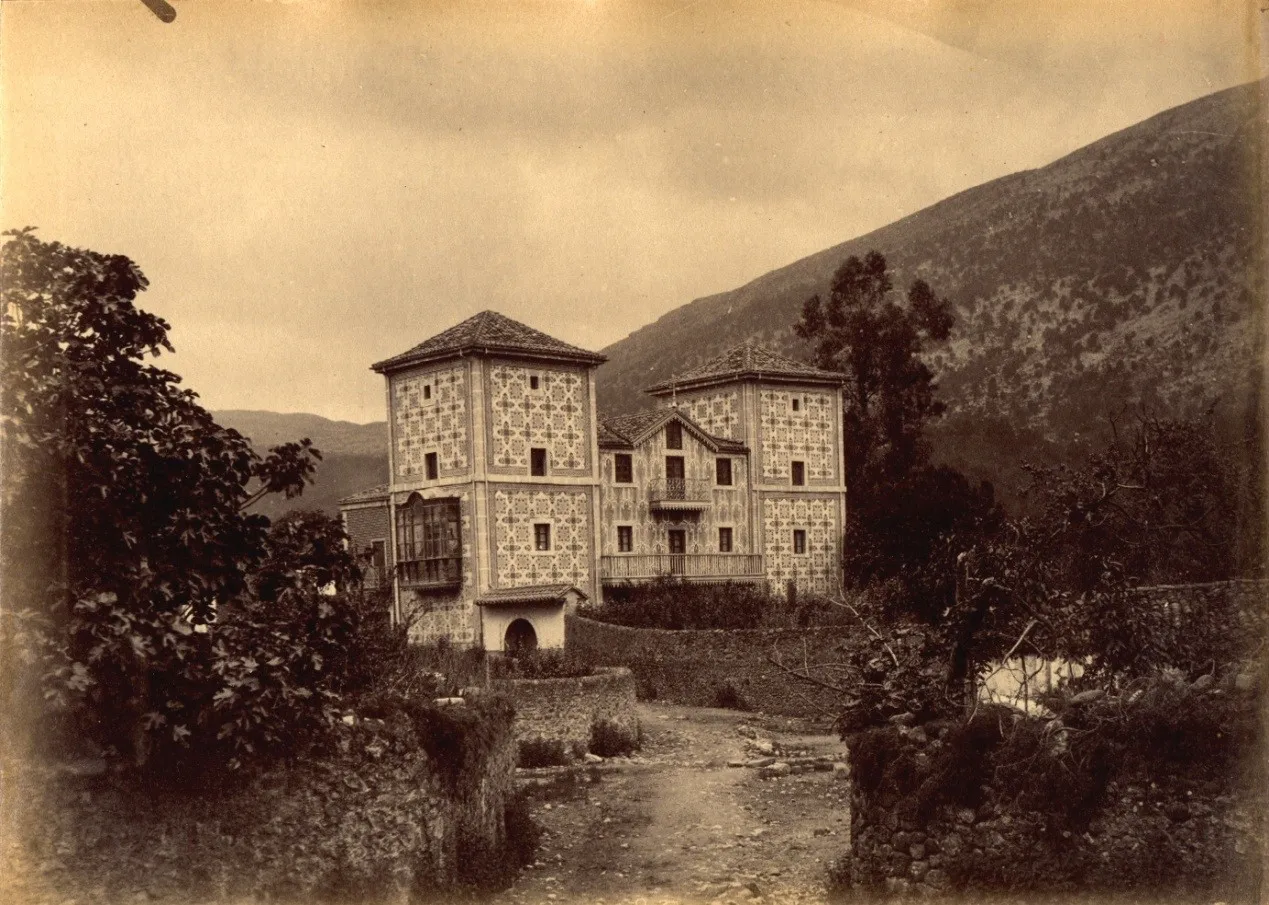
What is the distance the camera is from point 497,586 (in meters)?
36.1

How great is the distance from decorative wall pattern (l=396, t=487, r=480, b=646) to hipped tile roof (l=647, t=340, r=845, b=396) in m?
9.69

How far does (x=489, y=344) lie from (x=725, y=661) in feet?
33.3

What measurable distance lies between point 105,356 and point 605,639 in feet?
77.1

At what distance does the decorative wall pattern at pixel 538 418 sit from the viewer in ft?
119

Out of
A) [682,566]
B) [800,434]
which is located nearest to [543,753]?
[682,566]

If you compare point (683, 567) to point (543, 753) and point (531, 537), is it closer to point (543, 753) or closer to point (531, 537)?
point (531, 537)

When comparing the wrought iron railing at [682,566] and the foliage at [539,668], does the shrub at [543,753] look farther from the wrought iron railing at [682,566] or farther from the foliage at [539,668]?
the wrought iron railing at [682,566]

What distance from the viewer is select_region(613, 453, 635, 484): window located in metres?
39.0

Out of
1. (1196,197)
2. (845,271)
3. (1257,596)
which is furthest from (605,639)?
(1196,197)

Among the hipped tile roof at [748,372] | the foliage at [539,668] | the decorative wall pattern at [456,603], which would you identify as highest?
the hipped tile roof at [748,372]

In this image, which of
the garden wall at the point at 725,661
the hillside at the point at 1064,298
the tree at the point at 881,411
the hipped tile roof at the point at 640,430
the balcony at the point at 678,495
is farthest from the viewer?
the hillside at the point at 1064,298

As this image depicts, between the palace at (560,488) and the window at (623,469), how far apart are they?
1.6 inches

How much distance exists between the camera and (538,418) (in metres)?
37.0

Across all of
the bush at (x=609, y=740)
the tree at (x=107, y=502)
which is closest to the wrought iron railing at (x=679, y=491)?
the bush at (x=609, y=740)
